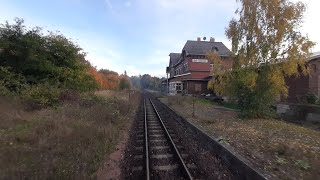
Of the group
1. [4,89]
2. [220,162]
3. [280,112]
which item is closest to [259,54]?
[280,112]

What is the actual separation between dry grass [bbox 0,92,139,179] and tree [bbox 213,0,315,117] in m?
8.91

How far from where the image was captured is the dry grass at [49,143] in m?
5.97

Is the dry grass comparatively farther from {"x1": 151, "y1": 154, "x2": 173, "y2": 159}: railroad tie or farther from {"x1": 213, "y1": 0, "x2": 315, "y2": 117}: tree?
{"x1": 213, "y1": 0, "x2": 315, "y2": 117}: tree

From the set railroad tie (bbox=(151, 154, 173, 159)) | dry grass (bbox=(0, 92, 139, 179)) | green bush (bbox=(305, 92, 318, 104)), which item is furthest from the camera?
green bush (bbox=(305, 92, 318, 104))

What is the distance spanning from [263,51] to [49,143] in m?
12.6

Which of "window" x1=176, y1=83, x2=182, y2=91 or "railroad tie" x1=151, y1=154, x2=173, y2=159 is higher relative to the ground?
"window" x1=176, y1=83, x2=182, y2=91

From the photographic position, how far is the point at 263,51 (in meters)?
14.8

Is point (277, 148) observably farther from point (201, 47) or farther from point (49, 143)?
point (201, 47)

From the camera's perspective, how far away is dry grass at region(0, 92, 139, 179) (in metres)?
5.97

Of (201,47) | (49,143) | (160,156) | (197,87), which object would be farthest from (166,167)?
(201,47)

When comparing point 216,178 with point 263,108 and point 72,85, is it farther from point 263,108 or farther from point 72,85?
point 72,85

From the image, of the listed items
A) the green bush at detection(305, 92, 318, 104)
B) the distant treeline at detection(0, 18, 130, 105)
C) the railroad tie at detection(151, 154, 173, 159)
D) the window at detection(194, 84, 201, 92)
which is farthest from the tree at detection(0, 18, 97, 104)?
the window at detection(194, 84, 201, 92)

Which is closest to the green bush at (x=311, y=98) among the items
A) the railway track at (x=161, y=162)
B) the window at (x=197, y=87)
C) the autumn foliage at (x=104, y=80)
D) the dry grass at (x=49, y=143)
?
the railway track at (x=161, y=162)

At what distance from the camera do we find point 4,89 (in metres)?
13.0
